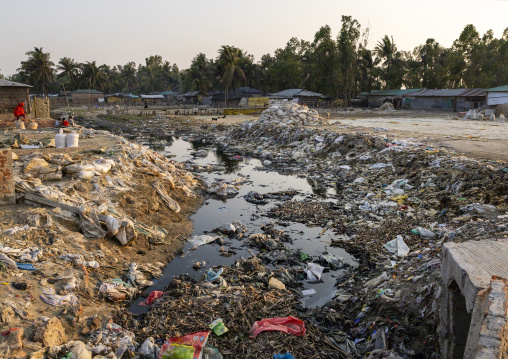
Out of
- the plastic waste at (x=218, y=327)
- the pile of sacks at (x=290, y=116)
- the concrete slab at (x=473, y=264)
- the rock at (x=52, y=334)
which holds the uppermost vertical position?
the pile of sacks at (x=290, y=116)

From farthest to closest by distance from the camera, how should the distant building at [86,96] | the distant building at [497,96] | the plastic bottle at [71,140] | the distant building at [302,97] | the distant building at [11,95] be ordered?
the distant building at [86,96] → the distant building at [302,97] → the distant building at [497,96] → the distant building at [11,95] → the plastic bottle at [71,140]

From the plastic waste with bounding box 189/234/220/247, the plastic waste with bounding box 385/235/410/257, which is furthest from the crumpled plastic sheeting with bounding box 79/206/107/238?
the plastic waste with bounding box 385/235/410/257

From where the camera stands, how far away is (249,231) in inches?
283

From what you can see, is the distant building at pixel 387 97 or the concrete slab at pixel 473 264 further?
the distant building at pixel 387 97

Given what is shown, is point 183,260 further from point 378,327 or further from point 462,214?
point 462,214

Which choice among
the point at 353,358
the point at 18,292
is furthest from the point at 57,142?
the point at 353,358

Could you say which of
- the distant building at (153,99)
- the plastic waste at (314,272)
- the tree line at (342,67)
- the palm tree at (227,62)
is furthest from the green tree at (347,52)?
the plastic waste at (314,272)

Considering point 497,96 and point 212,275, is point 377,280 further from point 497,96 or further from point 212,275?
point 497,96

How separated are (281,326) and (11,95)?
1877 cm

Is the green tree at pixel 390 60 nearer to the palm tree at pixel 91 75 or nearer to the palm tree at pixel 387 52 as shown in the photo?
the palm tree at pixel 387 52

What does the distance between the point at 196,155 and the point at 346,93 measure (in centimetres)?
2759

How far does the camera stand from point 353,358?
3564mm

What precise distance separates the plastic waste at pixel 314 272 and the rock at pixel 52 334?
3305 mm

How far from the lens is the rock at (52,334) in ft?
10.7
